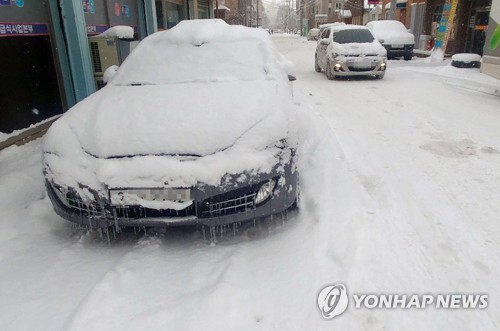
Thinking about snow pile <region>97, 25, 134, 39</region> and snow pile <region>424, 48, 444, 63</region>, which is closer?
snow pile <region>97, 25, 134, 39</region>

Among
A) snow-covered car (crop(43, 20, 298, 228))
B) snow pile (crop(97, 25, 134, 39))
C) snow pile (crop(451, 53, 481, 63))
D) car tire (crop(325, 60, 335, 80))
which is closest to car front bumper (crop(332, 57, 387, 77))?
car tire (crop(325, 60, 335, 80))

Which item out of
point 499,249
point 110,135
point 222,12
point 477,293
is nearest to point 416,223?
point 499,249

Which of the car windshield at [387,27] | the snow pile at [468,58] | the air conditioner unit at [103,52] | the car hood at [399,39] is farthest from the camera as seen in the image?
the car windshield at [387,27]

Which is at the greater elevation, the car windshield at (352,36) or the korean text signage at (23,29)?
the korean text signage at (23,29)

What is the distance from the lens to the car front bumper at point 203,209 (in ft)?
9.34

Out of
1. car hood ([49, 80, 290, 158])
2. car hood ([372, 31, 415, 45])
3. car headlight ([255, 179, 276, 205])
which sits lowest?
car headlight ([255, 179, 276, 205])

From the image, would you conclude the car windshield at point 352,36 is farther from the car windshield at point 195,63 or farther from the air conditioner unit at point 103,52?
the car windshield at point 195,63

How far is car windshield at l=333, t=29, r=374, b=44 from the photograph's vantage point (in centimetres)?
1203

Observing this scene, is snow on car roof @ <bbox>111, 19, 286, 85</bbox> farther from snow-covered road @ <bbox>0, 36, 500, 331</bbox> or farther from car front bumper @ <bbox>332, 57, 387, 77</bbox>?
car front bumper @ <bbox>332, 57, 387, 77</bbox>

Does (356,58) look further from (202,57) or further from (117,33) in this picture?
(202,57)

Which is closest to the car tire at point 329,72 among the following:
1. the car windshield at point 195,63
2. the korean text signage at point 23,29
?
the car windshield at point 195,63

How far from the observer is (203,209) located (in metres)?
2.87

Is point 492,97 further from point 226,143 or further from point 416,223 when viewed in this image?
point 226,143

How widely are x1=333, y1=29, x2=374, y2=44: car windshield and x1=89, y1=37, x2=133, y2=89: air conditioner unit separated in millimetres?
7014
